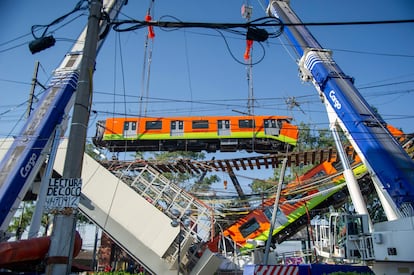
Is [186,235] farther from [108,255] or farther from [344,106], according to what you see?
[108,255]

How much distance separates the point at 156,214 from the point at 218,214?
4.55 m

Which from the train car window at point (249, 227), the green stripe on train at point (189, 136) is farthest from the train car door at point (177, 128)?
the train car window at point (249, 227)

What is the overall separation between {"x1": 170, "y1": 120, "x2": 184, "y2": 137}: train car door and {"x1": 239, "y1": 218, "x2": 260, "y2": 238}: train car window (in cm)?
1052

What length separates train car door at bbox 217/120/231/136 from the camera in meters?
26.4

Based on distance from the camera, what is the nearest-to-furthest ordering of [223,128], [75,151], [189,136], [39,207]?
1. [75,151]
2. [39,207]
3. [189,136]
4. [223,128]

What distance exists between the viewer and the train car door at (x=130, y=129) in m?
26.7

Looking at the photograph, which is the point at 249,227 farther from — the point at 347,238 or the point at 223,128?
the point at 223,128

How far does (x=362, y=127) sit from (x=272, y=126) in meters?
13.8

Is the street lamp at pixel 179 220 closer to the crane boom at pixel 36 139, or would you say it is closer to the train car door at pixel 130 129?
the crane boom at pixel 36 139

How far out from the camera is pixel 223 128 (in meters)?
26.6

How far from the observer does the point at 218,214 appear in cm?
1734

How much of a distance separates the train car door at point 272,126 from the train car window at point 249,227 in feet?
30.3

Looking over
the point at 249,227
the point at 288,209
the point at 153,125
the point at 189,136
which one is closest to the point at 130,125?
the point at 153,125

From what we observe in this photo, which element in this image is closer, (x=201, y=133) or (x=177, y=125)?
(x=201, y=133)
